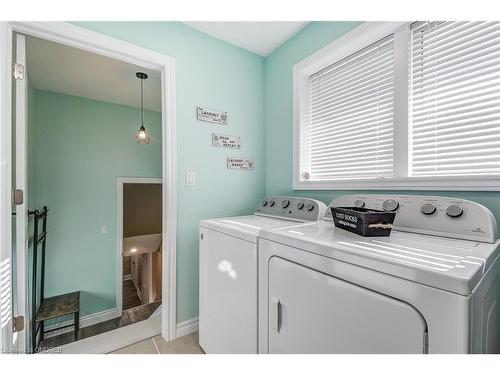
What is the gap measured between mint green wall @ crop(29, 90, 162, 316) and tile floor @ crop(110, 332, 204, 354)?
6.58 feet

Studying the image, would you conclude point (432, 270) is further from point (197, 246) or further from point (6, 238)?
point (6, 238)

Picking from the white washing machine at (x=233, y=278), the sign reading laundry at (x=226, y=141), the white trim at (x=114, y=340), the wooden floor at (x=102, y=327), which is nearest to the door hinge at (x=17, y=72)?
the sign reading laundry at (x=226, y=141)

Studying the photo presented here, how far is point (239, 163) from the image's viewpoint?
209 centimetres

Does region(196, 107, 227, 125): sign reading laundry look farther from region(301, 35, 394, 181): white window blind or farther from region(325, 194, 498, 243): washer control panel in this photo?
region(325, 194, 498, 243): washer control panel

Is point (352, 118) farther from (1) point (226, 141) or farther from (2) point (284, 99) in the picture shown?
(1) point (226, 141)

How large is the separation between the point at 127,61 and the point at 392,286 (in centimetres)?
200

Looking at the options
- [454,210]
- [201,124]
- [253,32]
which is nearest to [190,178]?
[201,124]

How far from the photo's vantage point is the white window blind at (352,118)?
1451mm

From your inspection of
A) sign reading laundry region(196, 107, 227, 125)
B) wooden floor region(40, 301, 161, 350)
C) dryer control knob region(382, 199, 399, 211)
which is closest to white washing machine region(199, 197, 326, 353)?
dryer control knob region(382, 199, 399, 211)

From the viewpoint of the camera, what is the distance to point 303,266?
0.88 meters

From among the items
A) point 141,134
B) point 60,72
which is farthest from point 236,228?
point 60,72

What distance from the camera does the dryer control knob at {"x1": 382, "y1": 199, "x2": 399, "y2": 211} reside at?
117 cm

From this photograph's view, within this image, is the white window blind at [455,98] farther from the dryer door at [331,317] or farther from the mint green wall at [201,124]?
the mint green wall at [201,124]

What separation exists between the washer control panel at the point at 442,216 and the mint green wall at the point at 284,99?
408 millimetres
